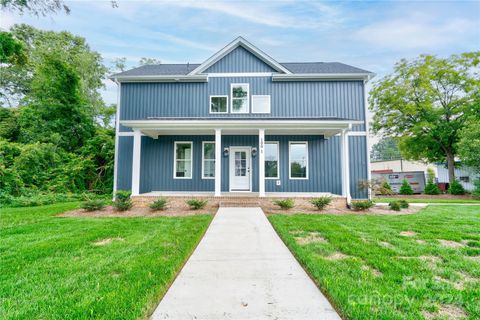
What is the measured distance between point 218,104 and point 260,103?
2023mm

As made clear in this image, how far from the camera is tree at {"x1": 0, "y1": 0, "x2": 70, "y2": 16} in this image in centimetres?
746

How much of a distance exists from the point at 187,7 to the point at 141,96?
520 cm

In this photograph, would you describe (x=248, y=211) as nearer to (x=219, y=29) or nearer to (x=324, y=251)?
(x=324, y=251)

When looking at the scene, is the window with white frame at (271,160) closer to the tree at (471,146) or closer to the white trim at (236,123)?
the white trim at (236,123)

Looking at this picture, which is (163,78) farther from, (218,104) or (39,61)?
(39,61)

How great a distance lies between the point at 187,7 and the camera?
36.3 ft

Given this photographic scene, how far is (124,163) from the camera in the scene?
9.96 meters

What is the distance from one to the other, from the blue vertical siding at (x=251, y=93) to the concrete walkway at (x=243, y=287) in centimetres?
752

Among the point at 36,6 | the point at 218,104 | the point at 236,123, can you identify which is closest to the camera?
the point at 36,6

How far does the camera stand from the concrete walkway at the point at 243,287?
2010 millimetres

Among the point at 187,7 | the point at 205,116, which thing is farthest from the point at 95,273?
the point at 187,7

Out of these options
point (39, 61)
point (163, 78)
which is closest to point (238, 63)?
point (163, 78)

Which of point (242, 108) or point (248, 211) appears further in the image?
point (242, 108)

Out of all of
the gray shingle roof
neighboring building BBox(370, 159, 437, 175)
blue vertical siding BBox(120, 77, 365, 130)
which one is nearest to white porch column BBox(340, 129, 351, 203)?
blue vertical siding BBox(120, 77, 365, 130)
